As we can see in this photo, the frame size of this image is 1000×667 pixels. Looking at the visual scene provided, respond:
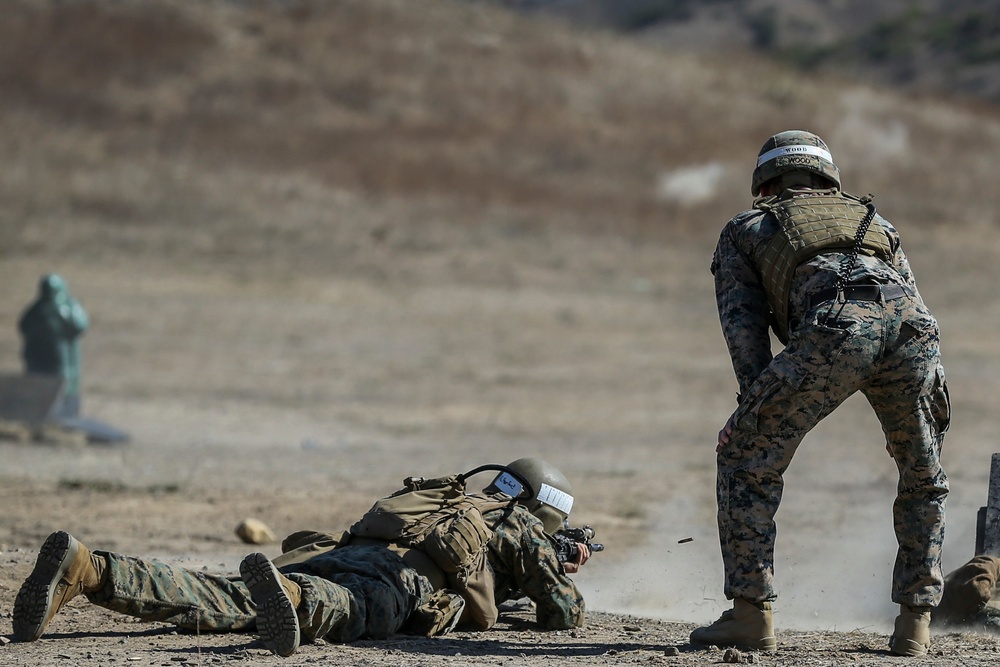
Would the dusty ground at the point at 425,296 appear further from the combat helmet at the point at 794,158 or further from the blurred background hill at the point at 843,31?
the blurred background hill at the point at 843,31

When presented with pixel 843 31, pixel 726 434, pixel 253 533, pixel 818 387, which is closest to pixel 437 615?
pixel 726 434

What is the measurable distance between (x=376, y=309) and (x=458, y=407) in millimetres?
5851

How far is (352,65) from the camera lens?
31875 millimetres

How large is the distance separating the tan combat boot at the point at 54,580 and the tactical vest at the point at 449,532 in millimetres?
1090

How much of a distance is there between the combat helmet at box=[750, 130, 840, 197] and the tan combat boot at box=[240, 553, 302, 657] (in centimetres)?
205

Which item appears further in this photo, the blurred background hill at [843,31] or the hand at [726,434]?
the blurred background hill at [843,31]

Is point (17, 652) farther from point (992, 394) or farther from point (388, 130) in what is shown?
point (388, 130)

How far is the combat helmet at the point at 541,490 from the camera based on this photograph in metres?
5.45

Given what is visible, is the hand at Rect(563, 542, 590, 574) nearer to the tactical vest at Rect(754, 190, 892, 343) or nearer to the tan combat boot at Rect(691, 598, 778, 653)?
the tan combat boot at Rect(691, 598, 778, 653)

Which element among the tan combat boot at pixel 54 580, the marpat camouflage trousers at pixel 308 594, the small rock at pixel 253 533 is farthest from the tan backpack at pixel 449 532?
the small rock at pixel 253 533

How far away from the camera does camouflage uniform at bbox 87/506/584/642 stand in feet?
14.6

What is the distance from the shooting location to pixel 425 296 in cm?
2125

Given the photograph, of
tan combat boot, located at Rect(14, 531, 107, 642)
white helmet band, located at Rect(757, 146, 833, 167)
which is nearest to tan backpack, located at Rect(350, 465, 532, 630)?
tan combat boot, located at Rect(14, 531, 107, 642)

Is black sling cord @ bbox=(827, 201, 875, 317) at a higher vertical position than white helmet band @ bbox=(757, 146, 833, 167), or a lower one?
lower
